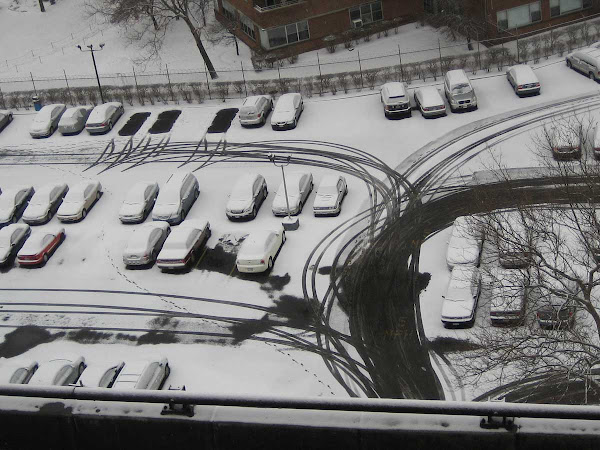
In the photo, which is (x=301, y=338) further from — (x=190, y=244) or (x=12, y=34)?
(x=12, y=34)

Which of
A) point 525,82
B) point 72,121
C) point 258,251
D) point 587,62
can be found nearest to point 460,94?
point 525,82

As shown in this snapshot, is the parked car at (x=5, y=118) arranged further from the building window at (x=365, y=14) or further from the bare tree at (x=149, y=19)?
the building window at (x=365, y=14)

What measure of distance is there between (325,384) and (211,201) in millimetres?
15701

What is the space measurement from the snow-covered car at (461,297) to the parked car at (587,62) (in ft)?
66.0

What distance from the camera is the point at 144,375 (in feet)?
94.3

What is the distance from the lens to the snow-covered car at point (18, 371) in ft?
96.4

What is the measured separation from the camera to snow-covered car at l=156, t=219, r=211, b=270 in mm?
36000

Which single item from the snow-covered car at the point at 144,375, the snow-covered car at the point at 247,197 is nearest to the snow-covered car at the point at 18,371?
the snow-covered car at the point at 144,375

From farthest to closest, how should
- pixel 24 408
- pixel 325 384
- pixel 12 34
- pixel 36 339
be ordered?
pixel 12 34, pixel 36 339, pixel 325 384, pixel 24 408

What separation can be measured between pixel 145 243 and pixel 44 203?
8122mm

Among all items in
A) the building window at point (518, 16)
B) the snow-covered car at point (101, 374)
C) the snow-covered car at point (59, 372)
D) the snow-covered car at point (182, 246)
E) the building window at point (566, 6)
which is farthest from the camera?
the building window at point (566, 6)

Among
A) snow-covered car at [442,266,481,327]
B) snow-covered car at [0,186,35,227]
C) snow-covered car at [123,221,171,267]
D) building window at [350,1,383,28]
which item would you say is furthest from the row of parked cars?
building window at [350,1,383,28]

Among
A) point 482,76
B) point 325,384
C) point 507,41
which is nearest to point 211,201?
point 325,384

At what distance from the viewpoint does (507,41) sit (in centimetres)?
5316
